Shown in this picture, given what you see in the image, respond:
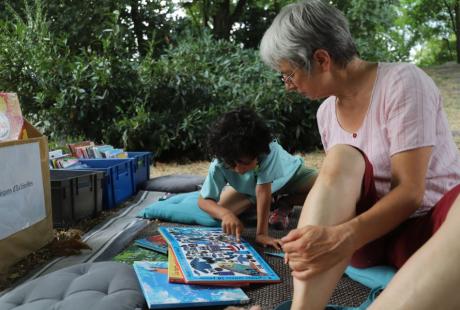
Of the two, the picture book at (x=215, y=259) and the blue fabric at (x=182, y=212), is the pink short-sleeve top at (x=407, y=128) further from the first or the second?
the blue fabric at (x=182, y=212)

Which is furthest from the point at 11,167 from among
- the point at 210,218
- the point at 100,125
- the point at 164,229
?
the point at 100,125

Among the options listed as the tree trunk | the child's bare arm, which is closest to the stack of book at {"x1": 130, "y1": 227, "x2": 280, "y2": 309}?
the child's bare arm

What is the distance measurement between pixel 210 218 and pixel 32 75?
8.84ft

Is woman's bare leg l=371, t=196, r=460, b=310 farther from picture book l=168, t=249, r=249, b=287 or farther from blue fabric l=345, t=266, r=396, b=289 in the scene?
picture book l=168, t=249, r=249, b=287

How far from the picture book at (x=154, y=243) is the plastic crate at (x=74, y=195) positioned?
432mm

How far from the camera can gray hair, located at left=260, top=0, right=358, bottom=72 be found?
1.12m

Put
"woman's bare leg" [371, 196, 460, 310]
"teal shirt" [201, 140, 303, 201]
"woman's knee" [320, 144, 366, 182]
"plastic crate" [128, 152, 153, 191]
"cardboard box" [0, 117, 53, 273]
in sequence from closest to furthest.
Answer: "woman's bare leg" [371, 196, 460, 310], "woman's knee" [320, 144, 366, 182], "cardboard box" [0, 117, 53, 273], "teal shirt" [201, 140, 303, 201], "plastic crate" [128, 152, 153, 191]

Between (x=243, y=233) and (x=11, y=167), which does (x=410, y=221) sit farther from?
(x=11, y=167)

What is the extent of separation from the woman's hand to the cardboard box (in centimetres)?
100

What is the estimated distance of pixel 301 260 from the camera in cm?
88

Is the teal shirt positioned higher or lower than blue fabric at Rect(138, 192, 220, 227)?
higher

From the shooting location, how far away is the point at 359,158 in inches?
39.8

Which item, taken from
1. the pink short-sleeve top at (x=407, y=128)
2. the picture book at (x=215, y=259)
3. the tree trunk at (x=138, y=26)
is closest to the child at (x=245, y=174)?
the picture book at (x=215, y=259)

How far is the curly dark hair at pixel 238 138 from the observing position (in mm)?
1654
